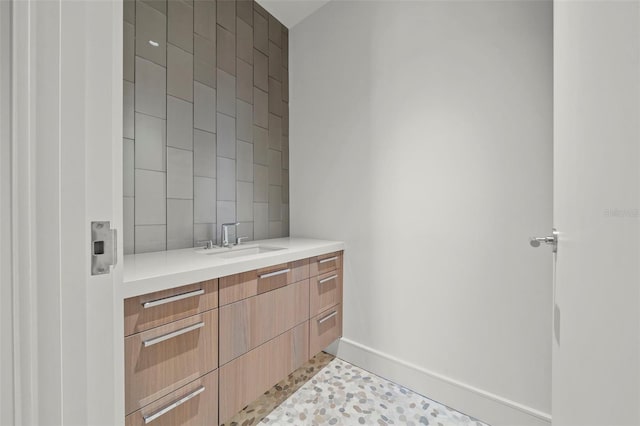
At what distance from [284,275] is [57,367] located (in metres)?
1.27

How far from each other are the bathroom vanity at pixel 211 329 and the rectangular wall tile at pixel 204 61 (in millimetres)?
1148

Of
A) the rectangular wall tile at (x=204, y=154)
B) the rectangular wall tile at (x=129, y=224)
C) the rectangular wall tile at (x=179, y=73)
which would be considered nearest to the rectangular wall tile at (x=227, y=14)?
the rectangular wall tile at (x=179, y=73)

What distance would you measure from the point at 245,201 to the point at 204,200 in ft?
1.13

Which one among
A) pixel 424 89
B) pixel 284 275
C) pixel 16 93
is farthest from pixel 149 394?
pixel 424 89

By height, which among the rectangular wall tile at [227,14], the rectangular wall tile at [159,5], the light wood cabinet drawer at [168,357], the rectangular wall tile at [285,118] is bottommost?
the light wood cabinet drawer at [168,357]

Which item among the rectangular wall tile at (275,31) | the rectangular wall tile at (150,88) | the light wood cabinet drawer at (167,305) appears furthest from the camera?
the rectangular wall tile at (275,31)

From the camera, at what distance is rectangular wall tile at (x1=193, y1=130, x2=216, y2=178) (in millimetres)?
1847

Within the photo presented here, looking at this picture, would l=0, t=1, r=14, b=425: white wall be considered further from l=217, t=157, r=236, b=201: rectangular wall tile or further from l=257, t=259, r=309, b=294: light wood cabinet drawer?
l=217, t=157, r=236, b=201: rectangular wall tile

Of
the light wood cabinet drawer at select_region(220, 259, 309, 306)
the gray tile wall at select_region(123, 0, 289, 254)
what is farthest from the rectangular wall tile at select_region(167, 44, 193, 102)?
the light wood cabinet drawer at select_region(220, 259, 309, 306)

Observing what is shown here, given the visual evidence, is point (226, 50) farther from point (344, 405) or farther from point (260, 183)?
point (344, 405)

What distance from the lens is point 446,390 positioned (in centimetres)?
165

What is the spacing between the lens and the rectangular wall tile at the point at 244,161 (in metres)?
2.12

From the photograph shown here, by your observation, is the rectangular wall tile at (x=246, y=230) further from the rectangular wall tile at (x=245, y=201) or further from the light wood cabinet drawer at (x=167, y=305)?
the light wood cabinet drawer at (x=167, y=305)

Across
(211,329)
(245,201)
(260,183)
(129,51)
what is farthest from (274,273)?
(129,51)
